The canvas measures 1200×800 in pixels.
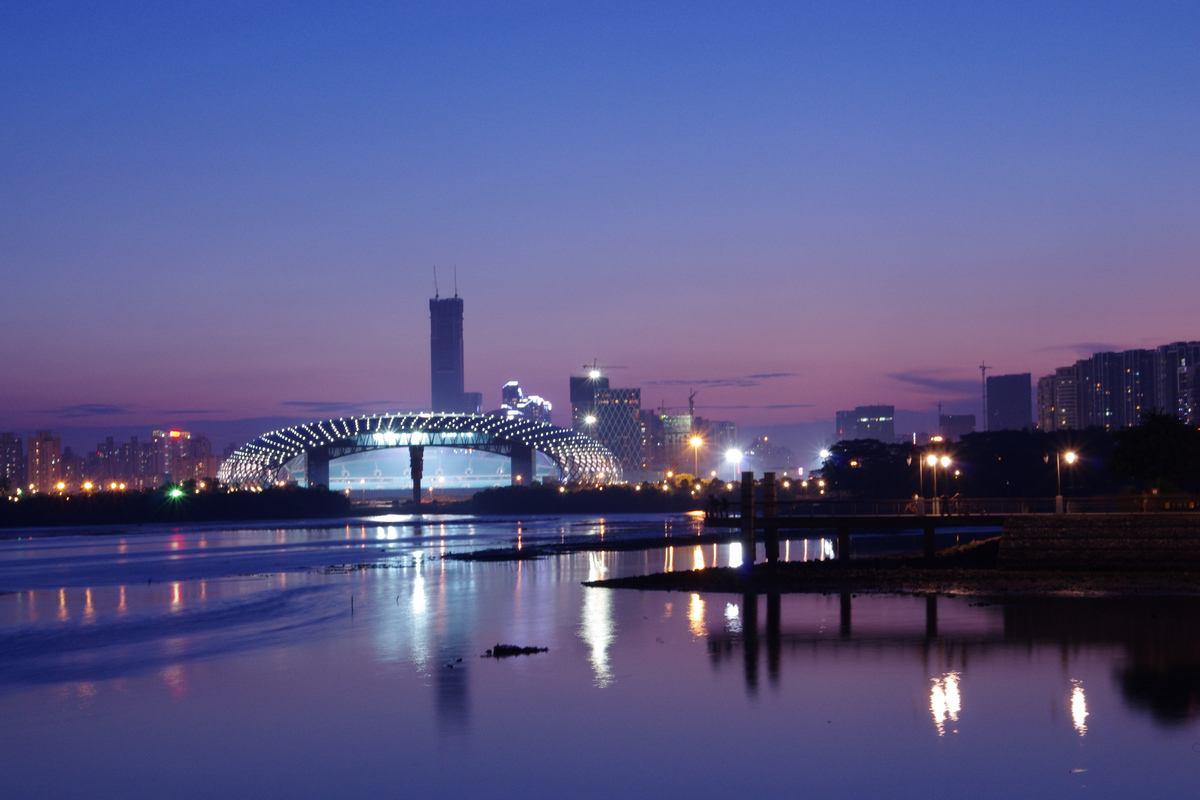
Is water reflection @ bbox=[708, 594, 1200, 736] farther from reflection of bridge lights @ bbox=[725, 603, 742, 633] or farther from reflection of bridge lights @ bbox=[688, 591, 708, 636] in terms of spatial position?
reflection of bridge lights @ bbox=[688, 591, 708, 636]

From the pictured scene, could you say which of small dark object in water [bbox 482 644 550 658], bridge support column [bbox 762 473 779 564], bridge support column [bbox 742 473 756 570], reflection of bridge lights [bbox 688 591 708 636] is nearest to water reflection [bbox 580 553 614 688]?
small dark object in water [bbox 482 644 550 658]

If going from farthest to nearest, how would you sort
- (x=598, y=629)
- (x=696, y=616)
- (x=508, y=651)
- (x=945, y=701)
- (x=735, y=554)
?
(x=735, y=554) → (x=696, y=616) → (x=598, y=629) → (x=508, y=651) → (x=945, y=701)

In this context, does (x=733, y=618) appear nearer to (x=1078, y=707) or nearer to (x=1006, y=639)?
(x=1006, y=639)

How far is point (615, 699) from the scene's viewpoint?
23562 mm

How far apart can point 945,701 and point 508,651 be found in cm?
1078

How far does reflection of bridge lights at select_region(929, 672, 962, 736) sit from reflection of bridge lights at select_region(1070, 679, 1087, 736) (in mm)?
1721

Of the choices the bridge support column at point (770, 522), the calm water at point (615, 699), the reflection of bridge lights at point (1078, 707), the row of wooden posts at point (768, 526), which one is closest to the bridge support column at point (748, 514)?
the row of wooden posts at point (768, 526)

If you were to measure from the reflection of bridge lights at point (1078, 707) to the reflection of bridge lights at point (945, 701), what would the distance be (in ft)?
5.65

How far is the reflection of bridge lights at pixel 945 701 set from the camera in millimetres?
20534

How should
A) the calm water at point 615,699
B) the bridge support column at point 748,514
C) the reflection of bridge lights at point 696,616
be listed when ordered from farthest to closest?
the bridge support column at point 748,514
the reflection of bridge lights at point 696,616
the calm water at point 615,699

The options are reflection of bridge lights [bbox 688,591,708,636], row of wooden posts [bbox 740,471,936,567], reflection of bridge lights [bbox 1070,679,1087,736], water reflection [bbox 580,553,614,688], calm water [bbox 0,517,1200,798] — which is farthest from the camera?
row of wooden posts [bbox 740,471,936,567]

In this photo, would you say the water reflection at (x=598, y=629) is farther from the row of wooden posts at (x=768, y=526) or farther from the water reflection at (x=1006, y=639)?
the row of wooden posts at (x=768, y=526)

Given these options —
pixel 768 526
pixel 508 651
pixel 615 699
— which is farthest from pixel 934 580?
pixel 615 699

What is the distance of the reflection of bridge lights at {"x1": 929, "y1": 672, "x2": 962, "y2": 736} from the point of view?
2053 cm
